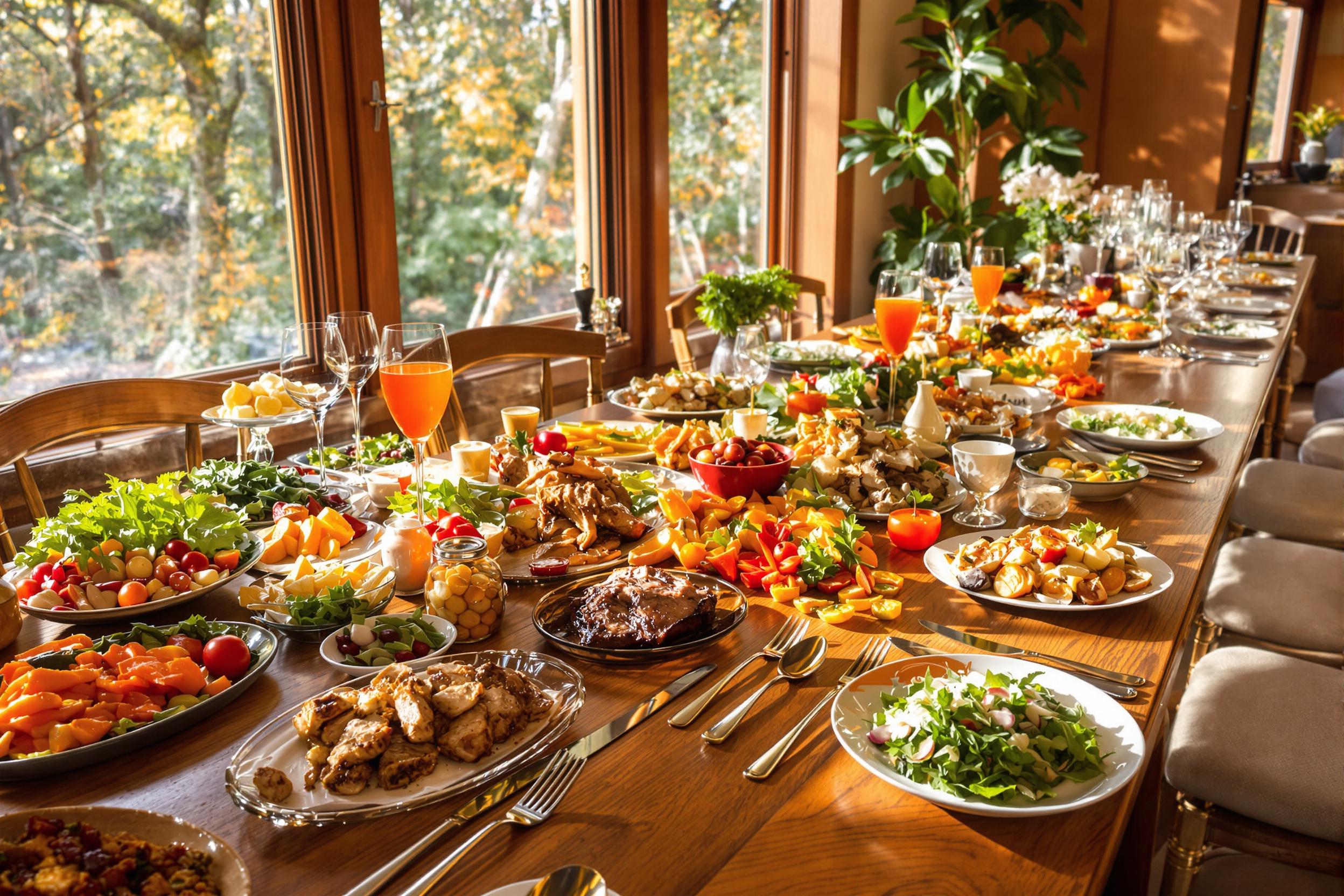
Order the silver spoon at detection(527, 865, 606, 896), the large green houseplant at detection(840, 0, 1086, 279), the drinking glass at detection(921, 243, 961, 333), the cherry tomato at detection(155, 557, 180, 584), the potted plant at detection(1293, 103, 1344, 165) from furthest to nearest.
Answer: the potted plant at detection(1293, 103, 1344, 165), the large green houseplant at detection(840, 0, 1086, 279), the drinking glass at detection(921, 243, 961, 333), the cherry tomato at detection(155, 557, 180, 584), the silver spoon at detection(527, 865, 606, 896)

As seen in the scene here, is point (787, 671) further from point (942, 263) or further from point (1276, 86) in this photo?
point (1276, 86)

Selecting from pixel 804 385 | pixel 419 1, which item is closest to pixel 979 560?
pixel 804 385

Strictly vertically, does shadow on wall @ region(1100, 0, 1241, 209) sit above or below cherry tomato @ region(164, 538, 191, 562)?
above

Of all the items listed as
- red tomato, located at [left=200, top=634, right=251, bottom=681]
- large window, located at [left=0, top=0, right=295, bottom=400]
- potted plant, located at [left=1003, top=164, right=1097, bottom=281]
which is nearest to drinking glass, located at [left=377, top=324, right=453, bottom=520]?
red tomato, located at [left=200, top=634, right=251, bottom=681]

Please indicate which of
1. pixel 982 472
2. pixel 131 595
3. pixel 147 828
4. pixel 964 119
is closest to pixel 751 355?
pixel 982 472

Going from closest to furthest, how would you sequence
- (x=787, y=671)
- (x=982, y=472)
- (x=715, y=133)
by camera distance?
(x=787, y=671), (x=982, y=472), (x=715, y=133)

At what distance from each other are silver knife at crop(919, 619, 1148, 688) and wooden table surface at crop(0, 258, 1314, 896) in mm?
14

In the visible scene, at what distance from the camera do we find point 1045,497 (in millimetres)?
1375

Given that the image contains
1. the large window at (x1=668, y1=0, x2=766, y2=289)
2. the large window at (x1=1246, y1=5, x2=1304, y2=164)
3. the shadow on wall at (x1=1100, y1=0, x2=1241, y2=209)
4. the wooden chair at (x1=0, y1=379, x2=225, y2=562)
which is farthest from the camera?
the large window at (x1=1246, y1=5, x2=1304, y2=164)

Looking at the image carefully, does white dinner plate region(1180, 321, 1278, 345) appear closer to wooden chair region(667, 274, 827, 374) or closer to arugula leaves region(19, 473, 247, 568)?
wooden chair region(667, 274, 827, 374)

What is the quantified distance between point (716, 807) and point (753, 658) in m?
0.25

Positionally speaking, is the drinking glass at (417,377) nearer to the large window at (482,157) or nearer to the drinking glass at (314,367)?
the drinking glass at (314,367)

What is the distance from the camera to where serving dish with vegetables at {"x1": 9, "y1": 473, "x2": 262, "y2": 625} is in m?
1.10

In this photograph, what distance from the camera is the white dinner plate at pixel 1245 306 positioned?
3285 millimetres
